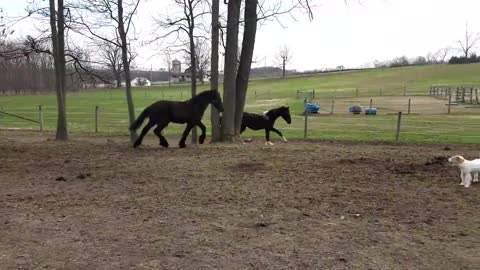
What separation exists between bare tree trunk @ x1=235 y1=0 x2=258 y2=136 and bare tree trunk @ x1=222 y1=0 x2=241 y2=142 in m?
0.45

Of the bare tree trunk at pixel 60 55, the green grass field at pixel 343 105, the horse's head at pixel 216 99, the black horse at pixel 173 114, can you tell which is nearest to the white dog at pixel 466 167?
the black horse at pixel 173 114

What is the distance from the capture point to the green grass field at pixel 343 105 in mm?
24186

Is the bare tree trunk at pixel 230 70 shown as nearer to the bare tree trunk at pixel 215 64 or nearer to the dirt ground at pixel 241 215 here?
the bare tree trunk at pixel 215 64

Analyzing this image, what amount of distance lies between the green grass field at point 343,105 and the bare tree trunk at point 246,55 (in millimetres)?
7329

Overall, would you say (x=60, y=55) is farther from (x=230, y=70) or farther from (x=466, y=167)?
(x=466, y=167)

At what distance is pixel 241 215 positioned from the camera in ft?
19.1

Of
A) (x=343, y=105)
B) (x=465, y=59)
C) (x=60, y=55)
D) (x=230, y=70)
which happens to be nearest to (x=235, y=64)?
(x=230, y=70)

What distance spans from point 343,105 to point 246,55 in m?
39.2

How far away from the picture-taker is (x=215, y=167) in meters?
8.90

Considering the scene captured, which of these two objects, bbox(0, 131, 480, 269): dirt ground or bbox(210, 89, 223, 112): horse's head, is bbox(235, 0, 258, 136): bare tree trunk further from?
bbox(0, 131, 480, 269): dirt ground

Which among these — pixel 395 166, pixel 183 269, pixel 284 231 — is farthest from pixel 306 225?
pixel 395 166

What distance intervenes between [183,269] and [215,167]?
470cm

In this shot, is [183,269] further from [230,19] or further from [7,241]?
[230,19]

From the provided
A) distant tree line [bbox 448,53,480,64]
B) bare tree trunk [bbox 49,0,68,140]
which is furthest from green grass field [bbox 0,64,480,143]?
distant tree line [bbox 448,53,480,64]
